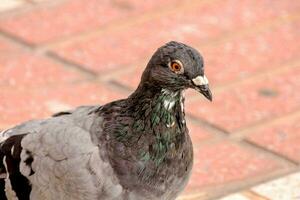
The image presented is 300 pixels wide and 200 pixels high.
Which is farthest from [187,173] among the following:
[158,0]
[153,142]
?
[158,0]

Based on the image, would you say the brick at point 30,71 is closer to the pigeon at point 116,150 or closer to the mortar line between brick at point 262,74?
the mortar line between brick at point 262,74

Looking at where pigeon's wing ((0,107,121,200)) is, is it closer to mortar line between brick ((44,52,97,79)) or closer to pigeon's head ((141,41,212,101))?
pigeon's head ((141,41,212,101))

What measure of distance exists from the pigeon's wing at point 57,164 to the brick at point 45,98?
1.63 m

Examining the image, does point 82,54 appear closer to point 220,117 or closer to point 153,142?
point 220,117

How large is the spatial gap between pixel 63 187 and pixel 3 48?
288cm

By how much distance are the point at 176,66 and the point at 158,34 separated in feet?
10.3

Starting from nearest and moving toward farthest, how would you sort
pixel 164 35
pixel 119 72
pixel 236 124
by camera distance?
pixel 236 124 < pixel 119 72 < pixel 164 35

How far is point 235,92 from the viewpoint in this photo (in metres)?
7.54

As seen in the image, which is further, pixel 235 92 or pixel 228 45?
pixel 228 45

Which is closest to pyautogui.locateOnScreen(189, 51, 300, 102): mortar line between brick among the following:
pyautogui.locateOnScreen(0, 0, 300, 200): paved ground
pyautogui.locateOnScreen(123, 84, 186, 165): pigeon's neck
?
pyautogui.locateOnScreen(0, 0, 300, 200): paved ground

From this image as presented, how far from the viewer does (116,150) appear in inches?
209

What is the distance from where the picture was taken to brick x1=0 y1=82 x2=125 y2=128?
7.15 meters

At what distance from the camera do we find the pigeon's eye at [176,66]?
16.9ft

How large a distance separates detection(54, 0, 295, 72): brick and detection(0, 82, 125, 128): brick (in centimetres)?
35
